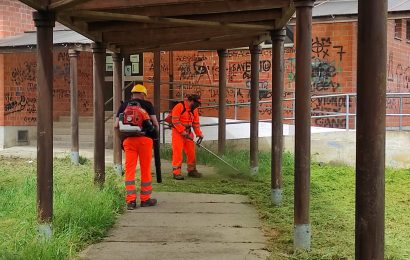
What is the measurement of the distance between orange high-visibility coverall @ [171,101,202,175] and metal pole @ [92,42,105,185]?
6.30 feet

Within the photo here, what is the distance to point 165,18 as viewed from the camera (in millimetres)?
7242

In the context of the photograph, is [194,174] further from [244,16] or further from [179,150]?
[244,16]

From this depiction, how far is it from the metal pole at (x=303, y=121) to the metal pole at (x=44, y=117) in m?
2.59

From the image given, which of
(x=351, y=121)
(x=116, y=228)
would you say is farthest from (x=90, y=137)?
(x=116, y=228)

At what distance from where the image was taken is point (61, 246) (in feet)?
18.0

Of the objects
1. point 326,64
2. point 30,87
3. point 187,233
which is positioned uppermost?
point 326,64

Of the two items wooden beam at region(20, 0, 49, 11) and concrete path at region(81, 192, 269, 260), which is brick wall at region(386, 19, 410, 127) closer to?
concrete path at region(81, 192, 269, 260)

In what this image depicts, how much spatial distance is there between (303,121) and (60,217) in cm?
296

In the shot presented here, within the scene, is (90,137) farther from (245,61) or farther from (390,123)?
(390,123)

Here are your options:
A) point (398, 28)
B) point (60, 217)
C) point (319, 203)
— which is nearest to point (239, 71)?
point (398, 28)

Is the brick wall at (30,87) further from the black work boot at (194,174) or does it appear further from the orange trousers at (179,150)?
the black work boot at (194,174)

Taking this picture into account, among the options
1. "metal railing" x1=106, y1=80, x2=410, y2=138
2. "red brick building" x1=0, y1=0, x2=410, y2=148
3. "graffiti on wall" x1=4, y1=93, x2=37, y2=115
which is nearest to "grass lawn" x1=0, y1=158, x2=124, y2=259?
"metal railing" x1=106, y1=80, x2=410, y2=138

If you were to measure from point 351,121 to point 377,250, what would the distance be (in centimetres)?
1260

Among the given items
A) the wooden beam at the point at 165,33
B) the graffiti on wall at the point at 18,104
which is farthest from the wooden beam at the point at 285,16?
the graffiti on wall at the point at 18,104
